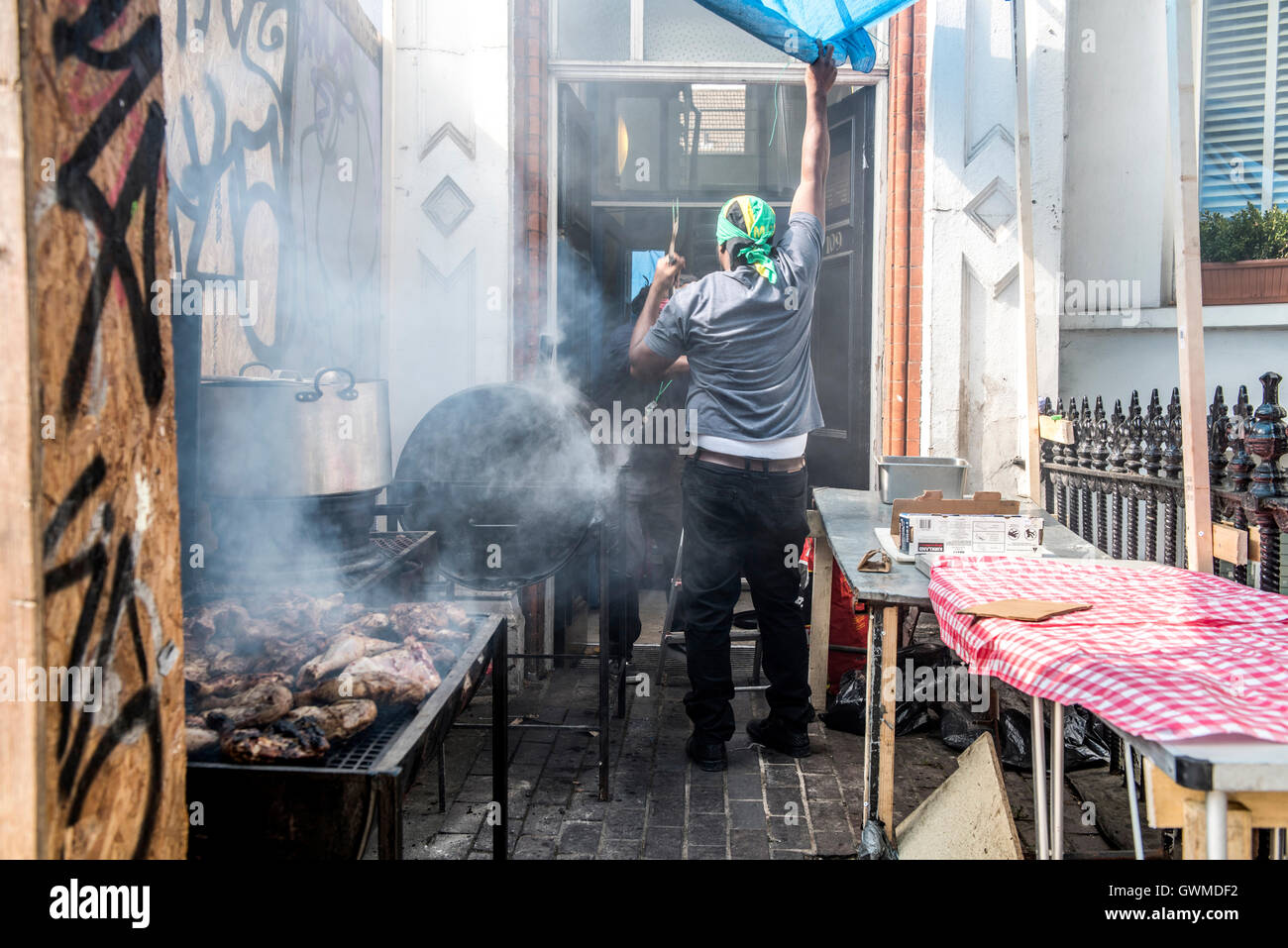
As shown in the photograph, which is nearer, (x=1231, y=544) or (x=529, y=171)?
(x=1231, y=544)

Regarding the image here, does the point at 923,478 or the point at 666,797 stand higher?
the point at 923,478

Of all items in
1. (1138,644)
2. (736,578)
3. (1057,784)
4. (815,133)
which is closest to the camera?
(1138,644)

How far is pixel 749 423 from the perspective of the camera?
4.18 m

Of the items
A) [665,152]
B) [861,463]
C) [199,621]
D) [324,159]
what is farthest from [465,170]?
[199,621]

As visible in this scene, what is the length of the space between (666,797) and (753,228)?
2803 mm

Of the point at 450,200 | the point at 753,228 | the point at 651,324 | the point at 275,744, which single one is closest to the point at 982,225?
the point at 753,228

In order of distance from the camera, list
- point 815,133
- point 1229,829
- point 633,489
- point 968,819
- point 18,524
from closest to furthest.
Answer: point 18,524 < point 1229,829 < point 968,819 < point 815,133 < point 633,489

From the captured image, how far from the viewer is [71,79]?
152 centimetres

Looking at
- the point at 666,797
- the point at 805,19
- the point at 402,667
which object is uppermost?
the point at 805,19

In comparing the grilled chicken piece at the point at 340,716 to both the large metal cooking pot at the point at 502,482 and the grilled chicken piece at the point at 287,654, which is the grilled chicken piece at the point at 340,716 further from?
the large metal cooking pot at the point at 502,482

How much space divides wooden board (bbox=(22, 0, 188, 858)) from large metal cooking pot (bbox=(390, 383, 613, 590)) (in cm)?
234

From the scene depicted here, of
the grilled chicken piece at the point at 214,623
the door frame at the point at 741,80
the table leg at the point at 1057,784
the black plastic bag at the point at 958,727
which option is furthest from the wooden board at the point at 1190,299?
the grilled chicken piece at the point at 214,623

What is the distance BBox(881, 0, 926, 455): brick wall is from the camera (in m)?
5.53

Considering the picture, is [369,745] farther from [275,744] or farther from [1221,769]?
[1221,769]
